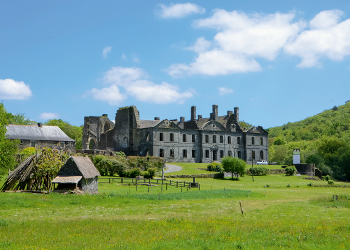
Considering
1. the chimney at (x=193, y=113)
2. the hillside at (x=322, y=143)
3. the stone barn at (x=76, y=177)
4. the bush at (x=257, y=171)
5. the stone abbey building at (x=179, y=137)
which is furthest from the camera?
the hillside at (x=322, y=143)

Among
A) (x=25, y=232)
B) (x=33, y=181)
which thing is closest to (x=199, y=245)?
(x=25, y=232)

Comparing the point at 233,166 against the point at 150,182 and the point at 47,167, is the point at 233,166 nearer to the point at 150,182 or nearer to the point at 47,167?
the point at 150,182

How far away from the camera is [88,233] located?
13.6 metres

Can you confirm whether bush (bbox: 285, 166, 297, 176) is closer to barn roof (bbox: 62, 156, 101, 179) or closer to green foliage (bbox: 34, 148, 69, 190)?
barn roof (bbox: 62, 156, 101, 179)

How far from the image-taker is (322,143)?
8544cm

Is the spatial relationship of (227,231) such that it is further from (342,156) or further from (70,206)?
(342,156)

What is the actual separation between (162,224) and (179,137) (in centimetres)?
5017

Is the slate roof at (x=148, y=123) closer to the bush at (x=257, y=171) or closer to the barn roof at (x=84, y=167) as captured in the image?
the bush at (x=257, y=171)

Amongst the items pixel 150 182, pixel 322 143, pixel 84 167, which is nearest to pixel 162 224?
pixel 84 167

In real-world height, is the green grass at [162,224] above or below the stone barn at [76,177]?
below

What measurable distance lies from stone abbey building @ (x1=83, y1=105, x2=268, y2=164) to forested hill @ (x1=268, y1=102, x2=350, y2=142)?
3862cm

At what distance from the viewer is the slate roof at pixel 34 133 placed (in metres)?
55.8

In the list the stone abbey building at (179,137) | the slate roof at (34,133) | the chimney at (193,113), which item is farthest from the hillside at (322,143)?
the slate roof at (34,133)

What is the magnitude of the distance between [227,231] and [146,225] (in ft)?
11.5
